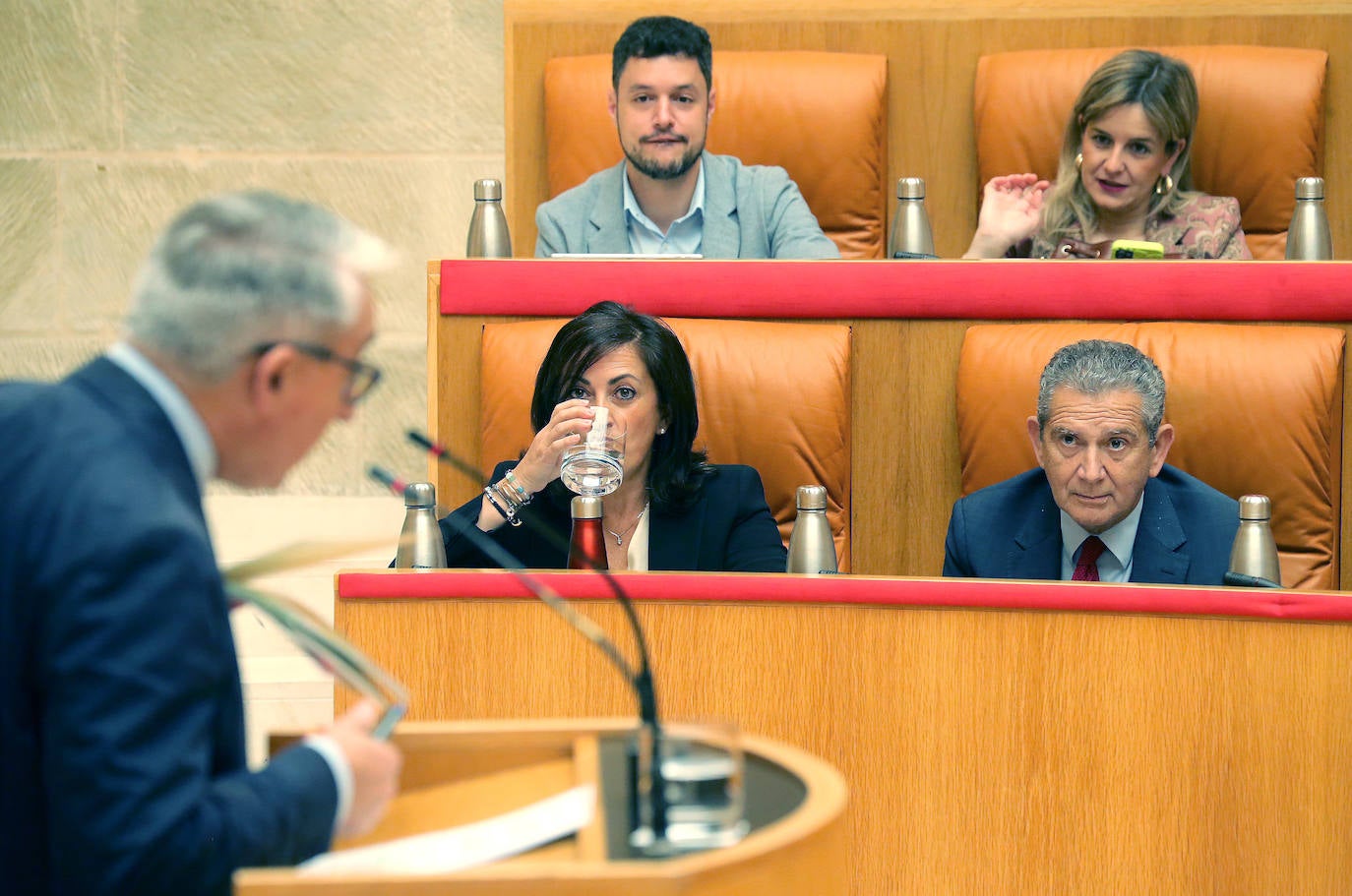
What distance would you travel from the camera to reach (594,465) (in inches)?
64.6

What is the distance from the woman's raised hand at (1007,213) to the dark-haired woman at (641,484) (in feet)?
2.02

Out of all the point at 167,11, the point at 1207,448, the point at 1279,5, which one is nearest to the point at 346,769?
the point at 1207,448

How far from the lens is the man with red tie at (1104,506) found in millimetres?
1595

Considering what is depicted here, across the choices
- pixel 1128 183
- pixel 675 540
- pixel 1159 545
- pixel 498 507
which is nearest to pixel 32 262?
pixel 498 507

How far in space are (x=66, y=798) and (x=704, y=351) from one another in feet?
3.98

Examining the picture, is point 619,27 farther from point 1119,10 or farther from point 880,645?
point 880,645

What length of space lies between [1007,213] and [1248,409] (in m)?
0.55

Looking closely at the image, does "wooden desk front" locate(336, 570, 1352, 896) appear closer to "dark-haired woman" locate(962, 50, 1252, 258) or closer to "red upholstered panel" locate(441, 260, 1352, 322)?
"red upholstered panel" locate(441, 260, 1352, 322)

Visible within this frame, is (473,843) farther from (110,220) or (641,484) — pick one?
(110,220)

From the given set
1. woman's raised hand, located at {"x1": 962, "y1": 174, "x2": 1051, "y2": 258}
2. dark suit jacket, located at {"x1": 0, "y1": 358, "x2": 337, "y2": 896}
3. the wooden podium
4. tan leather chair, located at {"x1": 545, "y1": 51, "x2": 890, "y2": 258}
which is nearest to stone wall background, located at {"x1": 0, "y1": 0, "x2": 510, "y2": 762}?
tan leather chair, located at {"x1": 545, "y1": 51, "x2": 890, "y2": 258}

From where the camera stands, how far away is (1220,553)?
5.23 feet

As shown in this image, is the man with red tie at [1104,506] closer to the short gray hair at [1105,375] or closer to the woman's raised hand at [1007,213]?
the short gray hair at [1105,375]

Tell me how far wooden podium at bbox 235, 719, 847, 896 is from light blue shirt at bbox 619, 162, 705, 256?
1425 mm

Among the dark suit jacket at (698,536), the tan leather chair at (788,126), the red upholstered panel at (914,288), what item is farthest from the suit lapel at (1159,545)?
the tan leather chair at (788,126)
